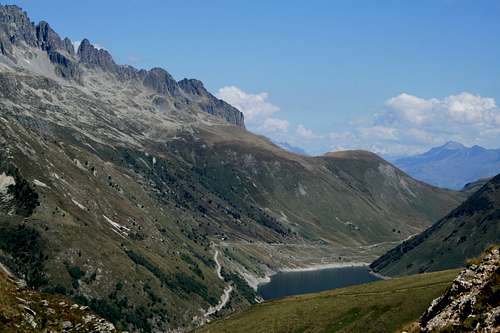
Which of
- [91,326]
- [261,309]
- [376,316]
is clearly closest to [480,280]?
[91,326]

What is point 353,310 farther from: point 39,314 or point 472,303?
point 472,303

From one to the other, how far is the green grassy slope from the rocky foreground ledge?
52165 mm

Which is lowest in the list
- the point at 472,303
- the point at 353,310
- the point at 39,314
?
the point at 353,310

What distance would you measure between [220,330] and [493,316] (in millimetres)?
102358

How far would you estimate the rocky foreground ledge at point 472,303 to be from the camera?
3347 centimetres

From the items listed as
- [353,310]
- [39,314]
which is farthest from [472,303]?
[353,310]

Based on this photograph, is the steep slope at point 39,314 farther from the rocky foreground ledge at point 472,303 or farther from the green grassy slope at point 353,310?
the green grassy slope at point 353,310

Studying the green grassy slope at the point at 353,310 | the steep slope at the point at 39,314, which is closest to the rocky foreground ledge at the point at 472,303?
the steep slope at the point at 39,314

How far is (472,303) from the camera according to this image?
36.4m

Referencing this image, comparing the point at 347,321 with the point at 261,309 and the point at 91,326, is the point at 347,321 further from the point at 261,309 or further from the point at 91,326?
the point at 91,326

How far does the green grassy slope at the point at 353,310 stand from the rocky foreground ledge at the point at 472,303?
52.2 meters

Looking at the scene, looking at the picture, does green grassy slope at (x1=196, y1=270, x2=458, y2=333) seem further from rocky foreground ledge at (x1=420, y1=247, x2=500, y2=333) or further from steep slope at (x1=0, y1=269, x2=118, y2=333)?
steep slope at (x1=0, y1=269, x2=118, y2=333)

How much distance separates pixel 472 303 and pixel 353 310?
2969 inches

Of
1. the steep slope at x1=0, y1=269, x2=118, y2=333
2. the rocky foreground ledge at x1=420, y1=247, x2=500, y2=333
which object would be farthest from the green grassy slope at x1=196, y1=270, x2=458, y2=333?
the steep slope at x1=0, y1=269, x2=118, y2=333
